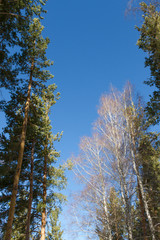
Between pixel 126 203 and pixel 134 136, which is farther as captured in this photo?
pixel 134 136

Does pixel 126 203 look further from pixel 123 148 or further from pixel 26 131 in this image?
pixel 26 131

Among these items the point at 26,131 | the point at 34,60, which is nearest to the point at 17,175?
the point at 26,131

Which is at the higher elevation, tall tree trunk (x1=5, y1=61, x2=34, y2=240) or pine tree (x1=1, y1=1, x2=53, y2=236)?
pine tree (x1=1, y1=1, x2=53, y2=236)

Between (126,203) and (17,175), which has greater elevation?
(17,175)

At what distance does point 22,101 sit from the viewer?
360 inches

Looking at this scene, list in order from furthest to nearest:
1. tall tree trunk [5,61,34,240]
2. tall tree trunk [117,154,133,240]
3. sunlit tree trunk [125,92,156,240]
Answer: sunlit tree trunk [125,92,156,240], tall tree trunk [117,154,133,240], tall tree trunk [5,61,34,240]

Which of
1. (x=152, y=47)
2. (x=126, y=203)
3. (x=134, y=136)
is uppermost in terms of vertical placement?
(x=152, y=47)

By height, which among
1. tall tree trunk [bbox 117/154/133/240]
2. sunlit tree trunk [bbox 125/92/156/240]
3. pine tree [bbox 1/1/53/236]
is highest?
pine tree [bbox 1/1/53/236]

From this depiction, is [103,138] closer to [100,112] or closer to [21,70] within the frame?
[100,112]

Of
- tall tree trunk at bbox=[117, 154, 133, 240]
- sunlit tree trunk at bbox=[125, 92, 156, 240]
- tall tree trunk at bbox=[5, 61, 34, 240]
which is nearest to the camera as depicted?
tall tree trunk at bbox=[5, 61, 34, 240]

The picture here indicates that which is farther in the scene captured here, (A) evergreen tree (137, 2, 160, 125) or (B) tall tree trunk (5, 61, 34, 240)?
(A) evergreen tree (137, 2, 160, 125)

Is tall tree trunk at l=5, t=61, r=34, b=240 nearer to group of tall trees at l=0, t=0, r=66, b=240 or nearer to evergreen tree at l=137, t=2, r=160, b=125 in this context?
group of tall trees at l=0, t=0, r=66, b=240

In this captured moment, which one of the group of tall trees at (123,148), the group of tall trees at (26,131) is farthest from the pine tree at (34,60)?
the group of tall trees at (123,148)

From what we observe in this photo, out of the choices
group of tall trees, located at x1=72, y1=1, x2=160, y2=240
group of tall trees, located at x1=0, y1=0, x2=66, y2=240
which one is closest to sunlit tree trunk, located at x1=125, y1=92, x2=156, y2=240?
group of tall trees, located at x1=72, y1=1, x2=160, y2=240
